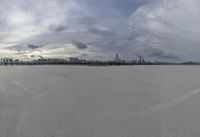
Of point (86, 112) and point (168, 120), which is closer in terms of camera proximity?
point (168, 120)

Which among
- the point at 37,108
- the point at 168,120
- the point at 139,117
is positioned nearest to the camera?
the point at 168,120

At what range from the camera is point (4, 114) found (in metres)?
15.1

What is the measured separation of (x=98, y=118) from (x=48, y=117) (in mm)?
2123

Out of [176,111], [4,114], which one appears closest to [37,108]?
[4,114]

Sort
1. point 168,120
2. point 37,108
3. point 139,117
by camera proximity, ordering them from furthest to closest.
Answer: point 37,108, point 139,117, point 168,120

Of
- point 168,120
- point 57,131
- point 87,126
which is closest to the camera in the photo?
point 57,131

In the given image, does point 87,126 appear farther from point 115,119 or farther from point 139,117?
point 139,117

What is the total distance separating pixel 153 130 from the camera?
11.7 meters

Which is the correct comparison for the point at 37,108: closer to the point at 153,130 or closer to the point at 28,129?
the point at 28,129

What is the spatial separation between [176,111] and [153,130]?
4891 mm

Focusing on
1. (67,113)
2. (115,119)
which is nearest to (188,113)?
(115,119)

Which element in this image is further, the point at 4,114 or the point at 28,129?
the point at 4,114

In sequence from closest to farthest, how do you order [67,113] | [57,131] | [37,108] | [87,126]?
[57,131], [87,126], [67,113], [37,108]

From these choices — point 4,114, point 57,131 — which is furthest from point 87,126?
point 4,114
